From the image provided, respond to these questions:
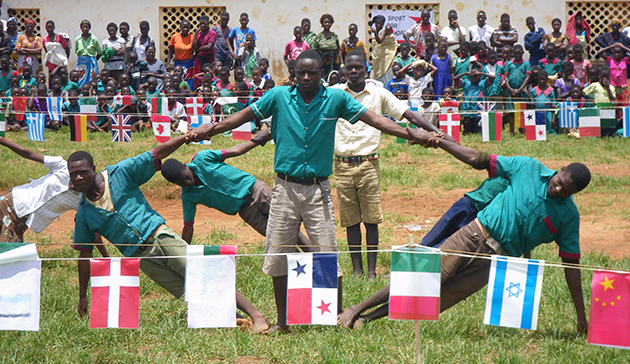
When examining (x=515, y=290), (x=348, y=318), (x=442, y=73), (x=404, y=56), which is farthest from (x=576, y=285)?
(x=404, y=56)

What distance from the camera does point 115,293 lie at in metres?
4.48

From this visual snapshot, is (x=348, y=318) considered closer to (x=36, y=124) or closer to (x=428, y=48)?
(x=36, y=124)

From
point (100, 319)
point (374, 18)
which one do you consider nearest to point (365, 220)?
point (100, 319)

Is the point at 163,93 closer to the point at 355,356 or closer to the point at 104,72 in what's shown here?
the point at 104,72

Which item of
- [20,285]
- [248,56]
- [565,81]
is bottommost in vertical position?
[20,285]

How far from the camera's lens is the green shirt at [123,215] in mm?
5176

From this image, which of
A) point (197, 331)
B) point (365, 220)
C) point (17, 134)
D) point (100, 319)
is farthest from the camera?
point (17, 134)

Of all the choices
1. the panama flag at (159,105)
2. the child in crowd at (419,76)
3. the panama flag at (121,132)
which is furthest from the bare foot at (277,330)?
the child in crowd at (419,76)

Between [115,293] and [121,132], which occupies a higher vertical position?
[121,132]

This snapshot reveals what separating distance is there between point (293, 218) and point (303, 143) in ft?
1.98

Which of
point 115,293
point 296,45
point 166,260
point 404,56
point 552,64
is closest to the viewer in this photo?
point 115,293

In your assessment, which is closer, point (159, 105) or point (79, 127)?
point (79, 127)

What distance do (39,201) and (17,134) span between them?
1052 centimetres

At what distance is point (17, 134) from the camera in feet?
51.2
